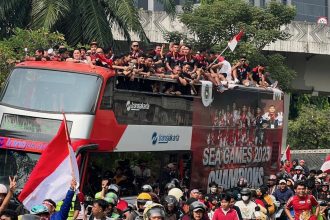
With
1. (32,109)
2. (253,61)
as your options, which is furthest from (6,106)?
(253,61)

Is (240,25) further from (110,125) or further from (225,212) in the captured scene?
(225,212)

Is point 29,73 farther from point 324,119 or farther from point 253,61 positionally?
point 324,119

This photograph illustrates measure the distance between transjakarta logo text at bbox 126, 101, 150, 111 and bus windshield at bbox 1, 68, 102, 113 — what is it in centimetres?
96

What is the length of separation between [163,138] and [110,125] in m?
1.92

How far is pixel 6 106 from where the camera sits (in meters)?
16.8

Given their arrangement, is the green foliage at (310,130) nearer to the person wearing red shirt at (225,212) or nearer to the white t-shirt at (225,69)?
the white t-shirt at (225,69)

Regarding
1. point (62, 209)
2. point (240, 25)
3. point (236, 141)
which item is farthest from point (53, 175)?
point (240, 25)

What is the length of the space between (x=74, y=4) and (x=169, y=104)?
9.88 meters

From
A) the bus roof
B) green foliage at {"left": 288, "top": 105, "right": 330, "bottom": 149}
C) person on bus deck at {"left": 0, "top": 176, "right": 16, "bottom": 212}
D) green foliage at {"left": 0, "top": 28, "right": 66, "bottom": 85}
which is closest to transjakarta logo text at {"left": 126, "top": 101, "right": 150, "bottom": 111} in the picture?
the bus roof

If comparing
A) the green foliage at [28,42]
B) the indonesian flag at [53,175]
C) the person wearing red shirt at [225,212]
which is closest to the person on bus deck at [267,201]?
the person wearing red shirt at [225,212]

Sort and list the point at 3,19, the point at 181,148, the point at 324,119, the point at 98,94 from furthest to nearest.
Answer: the point at 324,119 → the point at 3,19 → the point at 181,148 → the point at 98,94

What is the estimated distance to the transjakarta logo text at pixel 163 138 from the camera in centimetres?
1795

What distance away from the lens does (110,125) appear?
1659cm

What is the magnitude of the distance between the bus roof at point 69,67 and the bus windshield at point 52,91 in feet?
0.23
